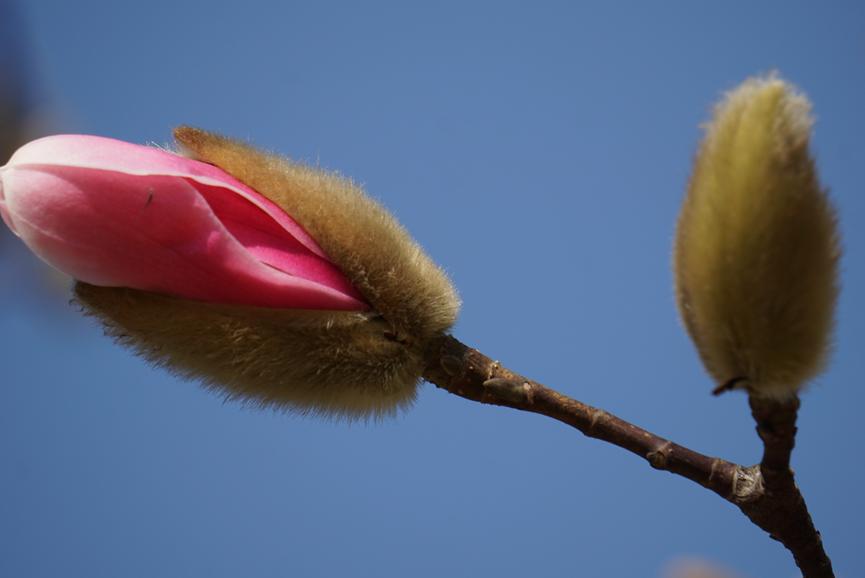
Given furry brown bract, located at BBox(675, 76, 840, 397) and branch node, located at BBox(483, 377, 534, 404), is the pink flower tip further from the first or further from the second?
furry brown bract, located at BBox(675, 76, 840, 397)

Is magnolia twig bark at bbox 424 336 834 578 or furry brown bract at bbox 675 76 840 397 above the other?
furry brown bract at bbox 675 76 840 397

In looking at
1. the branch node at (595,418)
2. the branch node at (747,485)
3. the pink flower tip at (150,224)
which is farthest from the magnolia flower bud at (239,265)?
the branch node at (747,485)

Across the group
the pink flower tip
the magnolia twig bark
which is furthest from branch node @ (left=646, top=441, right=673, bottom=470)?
the pink flower tip

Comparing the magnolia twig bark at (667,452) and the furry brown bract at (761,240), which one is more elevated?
the furry brown bract at (761,240)

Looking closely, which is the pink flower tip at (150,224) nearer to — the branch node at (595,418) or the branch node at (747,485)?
the branch node at (595,418)

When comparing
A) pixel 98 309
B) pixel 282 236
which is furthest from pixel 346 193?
pixel 98 309
